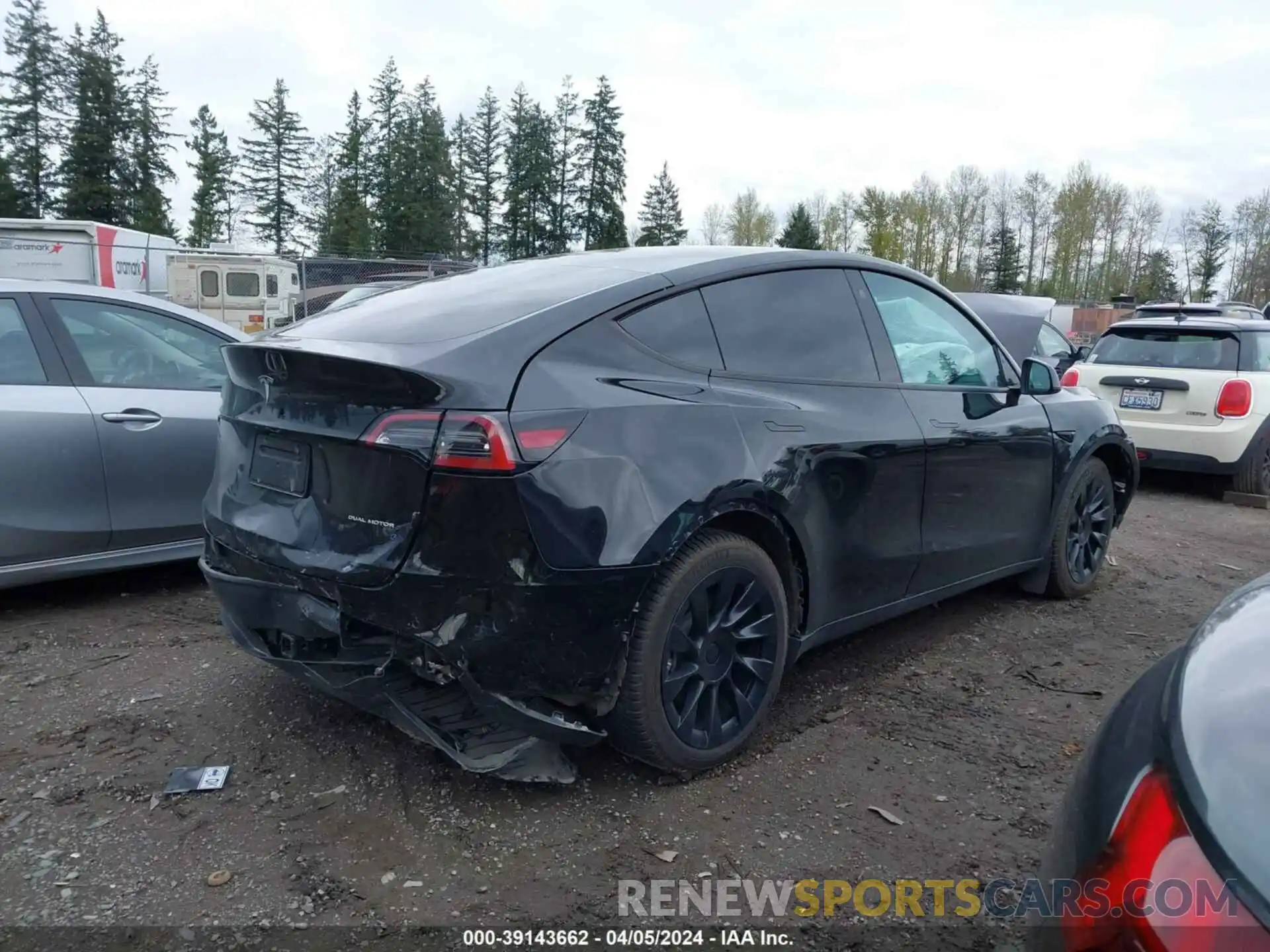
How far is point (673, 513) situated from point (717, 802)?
0.90m

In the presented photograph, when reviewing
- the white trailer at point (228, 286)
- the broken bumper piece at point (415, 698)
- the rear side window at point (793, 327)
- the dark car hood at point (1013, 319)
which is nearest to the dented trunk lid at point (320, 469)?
the broken bumper piece at point (415, 698)

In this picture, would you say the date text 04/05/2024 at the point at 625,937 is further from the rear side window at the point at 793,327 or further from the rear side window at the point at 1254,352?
the rear side window at the point at 1254,352

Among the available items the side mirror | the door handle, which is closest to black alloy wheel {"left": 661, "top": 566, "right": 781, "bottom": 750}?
the side mirror

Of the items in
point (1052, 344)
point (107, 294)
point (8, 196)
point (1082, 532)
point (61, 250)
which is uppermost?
point (8, 196)

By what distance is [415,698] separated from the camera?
110 inches

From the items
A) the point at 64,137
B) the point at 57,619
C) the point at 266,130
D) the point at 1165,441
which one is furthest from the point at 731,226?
the point at 57,619

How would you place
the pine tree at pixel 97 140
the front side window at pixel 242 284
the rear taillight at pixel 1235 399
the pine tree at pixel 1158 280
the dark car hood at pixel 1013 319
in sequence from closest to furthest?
the rear taillight at pixel 1235 399 < the dark car hood at pixel 1013 319 < the front side window at pixel 242 284 < the pine tree at pixel 97 140 < the pine tree at pixel 1158 280

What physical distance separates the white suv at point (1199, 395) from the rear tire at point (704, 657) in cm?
578

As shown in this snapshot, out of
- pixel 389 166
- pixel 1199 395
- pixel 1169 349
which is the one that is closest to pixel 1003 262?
pixel 389 166

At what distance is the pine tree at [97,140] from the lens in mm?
48906

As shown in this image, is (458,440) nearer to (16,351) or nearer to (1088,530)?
(16,351)

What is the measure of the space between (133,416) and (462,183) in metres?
61.4

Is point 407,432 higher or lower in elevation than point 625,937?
higher

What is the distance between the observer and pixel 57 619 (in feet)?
14.4
